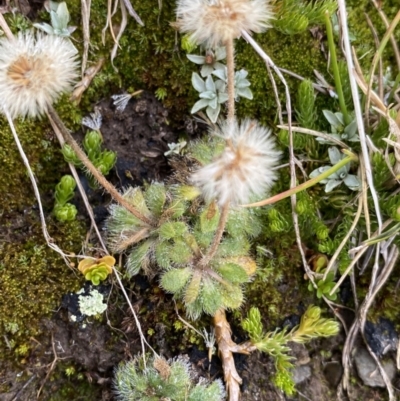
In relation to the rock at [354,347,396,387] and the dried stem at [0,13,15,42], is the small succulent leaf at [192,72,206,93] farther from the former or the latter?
the rock at [354,347,396,387]

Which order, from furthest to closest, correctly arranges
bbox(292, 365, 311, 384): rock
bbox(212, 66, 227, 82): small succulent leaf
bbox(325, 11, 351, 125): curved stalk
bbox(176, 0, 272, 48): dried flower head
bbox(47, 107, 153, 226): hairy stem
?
bbox(292, 365, 311, 384): rock
bbox(212, 66, 227, 82): small succulent leaf
bbox(325, 11, 351, 125): curved stalk
bbox(47, 107, 153, 226): hairy stem
bbox(176, 0, 272, 48): dried flower head

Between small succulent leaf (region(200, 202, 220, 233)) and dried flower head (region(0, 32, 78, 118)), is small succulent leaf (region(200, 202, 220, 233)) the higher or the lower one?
the lower one

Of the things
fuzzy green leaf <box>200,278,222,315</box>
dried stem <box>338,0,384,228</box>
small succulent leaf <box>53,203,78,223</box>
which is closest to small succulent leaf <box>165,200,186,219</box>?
fuzzy green leaf <box>200,278,222,315</box>

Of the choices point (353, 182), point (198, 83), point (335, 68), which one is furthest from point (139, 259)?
point (335, 68)

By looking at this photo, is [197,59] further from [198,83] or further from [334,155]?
[334,155]

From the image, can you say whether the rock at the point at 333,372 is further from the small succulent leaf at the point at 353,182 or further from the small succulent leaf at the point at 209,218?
the small succulent leaf at the point at 209,218

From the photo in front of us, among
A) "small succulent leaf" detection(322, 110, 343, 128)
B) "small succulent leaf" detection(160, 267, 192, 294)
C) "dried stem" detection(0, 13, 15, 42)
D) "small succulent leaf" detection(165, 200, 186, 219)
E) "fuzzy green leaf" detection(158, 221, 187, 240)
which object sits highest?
"dried stem" detection(0, 13, 15, 42)

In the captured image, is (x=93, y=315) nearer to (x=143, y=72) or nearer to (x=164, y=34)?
(x=143, y=72)
